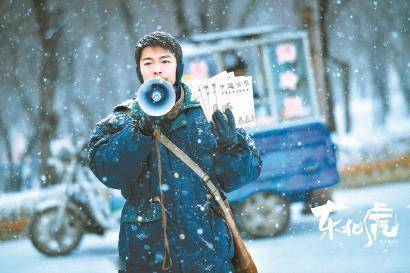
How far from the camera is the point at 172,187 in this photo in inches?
73.1

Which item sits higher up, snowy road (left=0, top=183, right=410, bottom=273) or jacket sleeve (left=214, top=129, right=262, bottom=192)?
jacket sleeve (left=214, top=129, right=262, bottom=192)

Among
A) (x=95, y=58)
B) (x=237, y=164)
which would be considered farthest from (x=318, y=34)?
(x=237, y=164)

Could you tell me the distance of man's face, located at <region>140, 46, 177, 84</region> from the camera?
1.95m

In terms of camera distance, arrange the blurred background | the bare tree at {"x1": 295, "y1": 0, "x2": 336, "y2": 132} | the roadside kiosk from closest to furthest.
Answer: the roadside kiosk → the bare tree at {"x1": 295, "y1": 0, "x2": 336, "y2": 132} → the blurred background

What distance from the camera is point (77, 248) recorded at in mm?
5711

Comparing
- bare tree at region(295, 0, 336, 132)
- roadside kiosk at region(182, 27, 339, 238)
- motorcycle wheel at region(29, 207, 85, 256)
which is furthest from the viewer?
bare tree at region(295, 0, 336, 132)

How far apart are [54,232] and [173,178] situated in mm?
4094

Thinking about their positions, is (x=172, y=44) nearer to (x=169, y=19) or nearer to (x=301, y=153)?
(x=301, y=153)

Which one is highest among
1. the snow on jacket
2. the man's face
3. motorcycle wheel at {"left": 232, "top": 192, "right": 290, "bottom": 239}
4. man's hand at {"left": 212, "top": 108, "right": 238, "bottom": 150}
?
the man's face

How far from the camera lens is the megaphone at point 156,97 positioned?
67.7 inches

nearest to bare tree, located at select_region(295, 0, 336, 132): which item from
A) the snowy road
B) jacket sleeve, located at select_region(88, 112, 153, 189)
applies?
the snowy road

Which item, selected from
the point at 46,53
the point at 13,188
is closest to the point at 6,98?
the point at 46,53

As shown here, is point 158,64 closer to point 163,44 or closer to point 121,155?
point 163,44

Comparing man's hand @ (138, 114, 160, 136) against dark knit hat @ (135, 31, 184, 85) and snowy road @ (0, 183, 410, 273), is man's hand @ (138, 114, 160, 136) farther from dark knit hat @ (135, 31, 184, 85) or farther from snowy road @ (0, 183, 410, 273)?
snowy road @ (0, 183, 410, 273)
